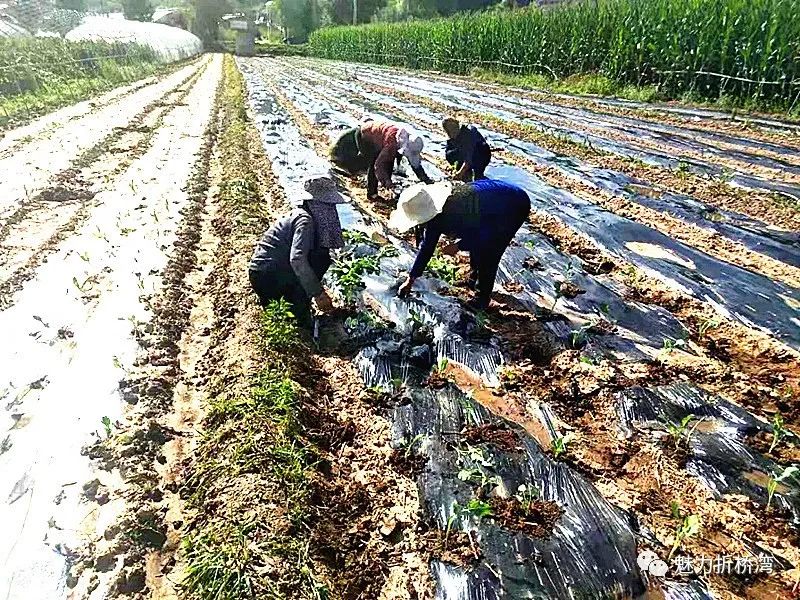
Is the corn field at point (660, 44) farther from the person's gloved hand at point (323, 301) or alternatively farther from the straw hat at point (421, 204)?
the person's gloved hand at point (323, 301)

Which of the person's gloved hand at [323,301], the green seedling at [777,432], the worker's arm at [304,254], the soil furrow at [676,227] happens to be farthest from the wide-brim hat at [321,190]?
the soil furrow at [676,227]

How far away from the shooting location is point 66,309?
4.83 m

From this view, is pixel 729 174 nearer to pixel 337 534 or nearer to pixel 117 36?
pixel 337 534

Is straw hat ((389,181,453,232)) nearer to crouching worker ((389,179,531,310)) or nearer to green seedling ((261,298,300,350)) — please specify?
crouching worker ((389,179,531,310))

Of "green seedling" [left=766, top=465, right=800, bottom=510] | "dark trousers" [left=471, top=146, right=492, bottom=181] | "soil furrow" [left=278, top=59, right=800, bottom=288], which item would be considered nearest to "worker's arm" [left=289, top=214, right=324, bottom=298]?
"dark trousers" [left=471, top=146, right=492, bottom=181]

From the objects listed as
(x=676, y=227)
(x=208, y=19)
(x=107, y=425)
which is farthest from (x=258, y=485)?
(x=208, y=19)

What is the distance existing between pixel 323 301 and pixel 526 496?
7.06 ft

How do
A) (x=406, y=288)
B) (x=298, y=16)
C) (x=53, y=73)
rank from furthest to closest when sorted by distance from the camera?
(x=298, y=16)
(x=53, y=73)
(x=406, y=288)

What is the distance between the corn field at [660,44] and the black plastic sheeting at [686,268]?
7.90 metres

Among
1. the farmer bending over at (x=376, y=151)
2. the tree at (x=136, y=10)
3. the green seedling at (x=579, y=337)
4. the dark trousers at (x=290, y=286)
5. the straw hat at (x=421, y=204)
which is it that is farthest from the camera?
the tree at (x=136, y=10)

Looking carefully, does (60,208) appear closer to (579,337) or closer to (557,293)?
(557,293)

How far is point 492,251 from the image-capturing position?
429cm

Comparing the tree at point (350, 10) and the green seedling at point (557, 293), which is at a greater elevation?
the tree at point (350, 10)

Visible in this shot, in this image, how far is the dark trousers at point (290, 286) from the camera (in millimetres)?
4262
